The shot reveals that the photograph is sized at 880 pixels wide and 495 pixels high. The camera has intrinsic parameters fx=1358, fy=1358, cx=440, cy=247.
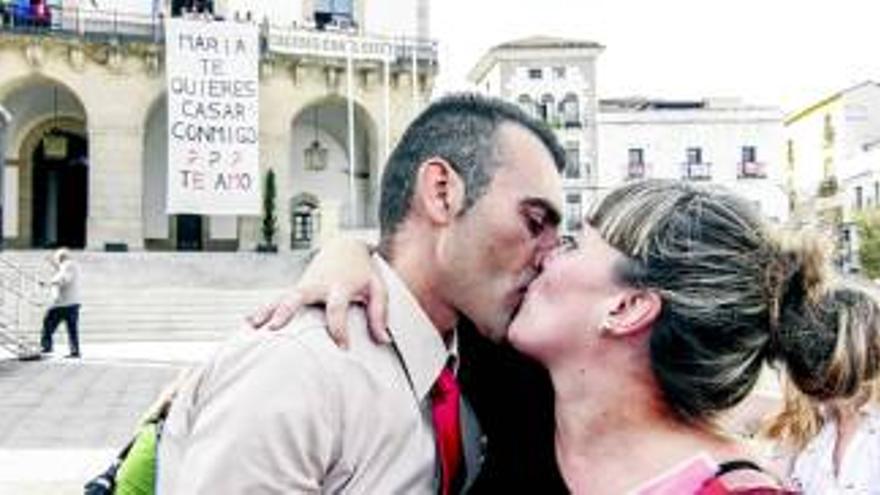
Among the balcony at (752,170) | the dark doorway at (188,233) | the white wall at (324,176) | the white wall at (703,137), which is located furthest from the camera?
the balcony at (752,170)

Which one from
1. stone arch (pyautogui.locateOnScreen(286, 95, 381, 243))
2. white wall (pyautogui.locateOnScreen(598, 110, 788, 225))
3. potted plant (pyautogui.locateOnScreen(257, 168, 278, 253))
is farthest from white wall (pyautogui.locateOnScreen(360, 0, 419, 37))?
white wall (pyautogui.locateOnScreen(598, 110, 788, 225))

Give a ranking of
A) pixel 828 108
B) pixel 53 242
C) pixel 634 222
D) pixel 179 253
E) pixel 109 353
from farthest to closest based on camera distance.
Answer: pixel 828 108 < pixel 53 242 < pixel 179 253 < pixel 109 353 < pixel 634 222

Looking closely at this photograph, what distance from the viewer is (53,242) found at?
3262 centimetres

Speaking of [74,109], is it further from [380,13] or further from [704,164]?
[704,164]

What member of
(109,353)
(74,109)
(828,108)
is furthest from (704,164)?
(109,353)

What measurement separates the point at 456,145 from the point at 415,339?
1.18ft

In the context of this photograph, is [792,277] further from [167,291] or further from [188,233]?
[188,233]

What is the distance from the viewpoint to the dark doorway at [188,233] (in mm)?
32219

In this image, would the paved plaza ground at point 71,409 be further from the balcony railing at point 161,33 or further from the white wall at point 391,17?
the white wall at point 391,17

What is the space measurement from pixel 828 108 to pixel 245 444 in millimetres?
77331

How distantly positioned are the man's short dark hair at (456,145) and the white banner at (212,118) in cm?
2527

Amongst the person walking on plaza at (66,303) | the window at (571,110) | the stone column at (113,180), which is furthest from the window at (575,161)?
the person walking on plaza at (66,303)

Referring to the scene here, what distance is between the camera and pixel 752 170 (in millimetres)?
64500

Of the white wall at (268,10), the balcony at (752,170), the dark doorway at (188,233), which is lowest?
the dark doorway at (188,233)
